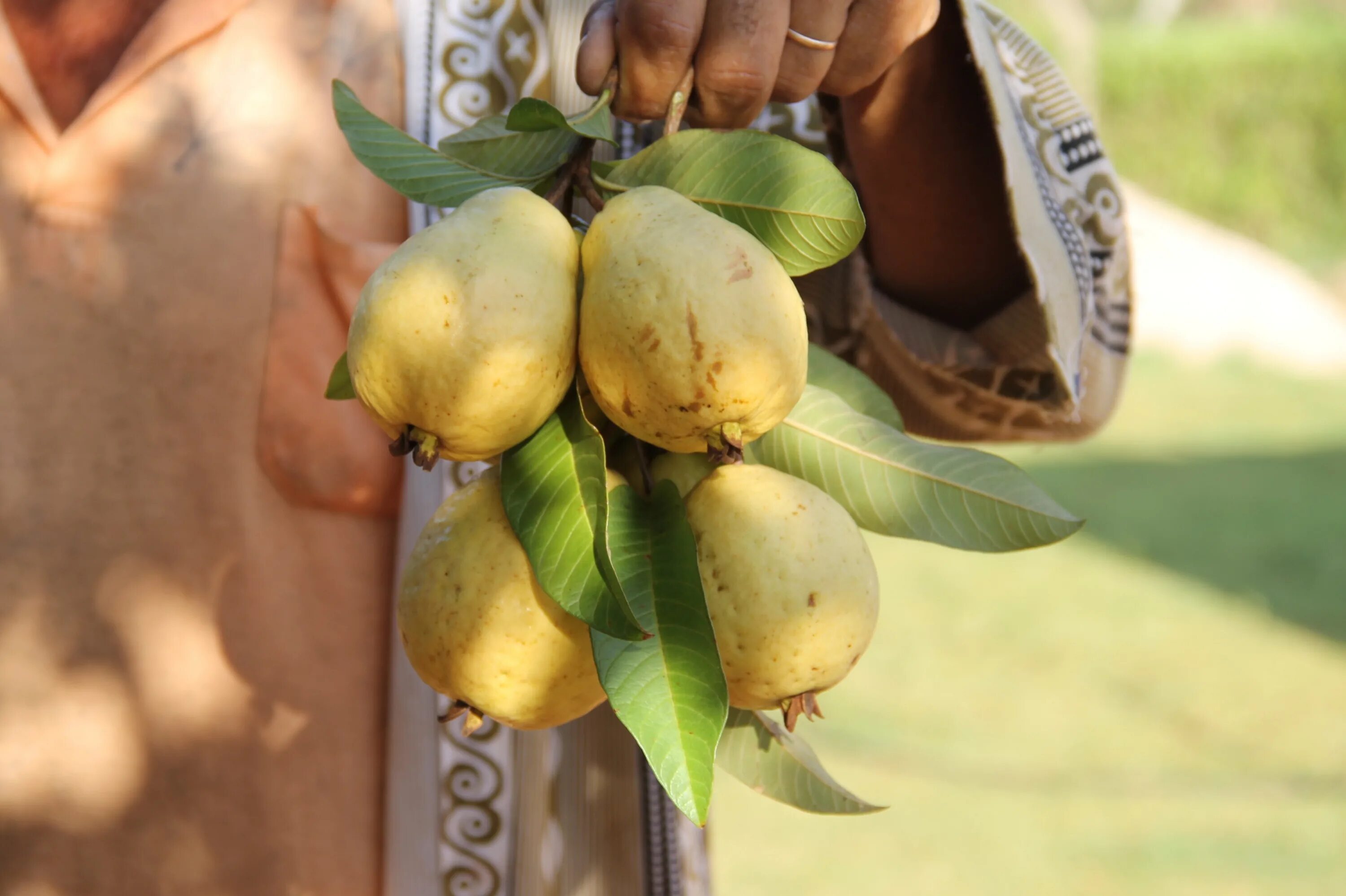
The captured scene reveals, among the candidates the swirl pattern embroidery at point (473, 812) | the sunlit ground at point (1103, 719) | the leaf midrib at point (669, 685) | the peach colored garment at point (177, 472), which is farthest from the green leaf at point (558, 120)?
the sunlit ground at point (1103, 719)

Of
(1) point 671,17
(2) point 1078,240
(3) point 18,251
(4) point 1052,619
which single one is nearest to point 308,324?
(3) point 18,251

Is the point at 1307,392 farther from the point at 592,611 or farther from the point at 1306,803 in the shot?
the point at 592,611

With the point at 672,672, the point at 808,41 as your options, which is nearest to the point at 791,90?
the point at 808,41

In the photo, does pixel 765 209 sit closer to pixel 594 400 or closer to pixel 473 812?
pixel 594 400

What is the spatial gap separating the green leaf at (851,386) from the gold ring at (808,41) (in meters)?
0.18

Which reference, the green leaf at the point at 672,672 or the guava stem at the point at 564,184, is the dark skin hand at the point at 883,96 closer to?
the guava stem at the point at 564,184

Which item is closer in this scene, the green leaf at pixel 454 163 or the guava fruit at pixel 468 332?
the guava fruit at pixel 468 332

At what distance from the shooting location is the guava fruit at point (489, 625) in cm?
60

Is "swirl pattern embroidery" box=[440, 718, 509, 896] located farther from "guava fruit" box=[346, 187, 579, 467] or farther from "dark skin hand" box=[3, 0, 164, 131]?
"dark skin hand" box=[3, 0, 164, 131]

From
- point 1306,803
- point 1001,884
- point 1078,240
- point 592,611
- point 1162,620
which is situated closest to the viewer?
point 592,611

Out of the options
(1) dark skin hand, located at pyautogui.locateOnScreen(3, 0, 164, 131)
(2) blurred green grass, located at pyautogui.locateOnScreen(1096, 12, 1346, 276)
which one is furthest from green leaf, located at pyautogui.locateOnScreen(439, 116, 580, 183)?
(2) blurred green grass, located at pyautogui.locateOnScreen(1096, 12, 1346, 276)

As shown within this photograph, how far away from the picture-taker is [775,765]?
730mm

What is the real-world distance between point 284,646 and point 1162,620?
13.8 feet

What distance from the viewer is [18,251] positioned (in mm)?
967
